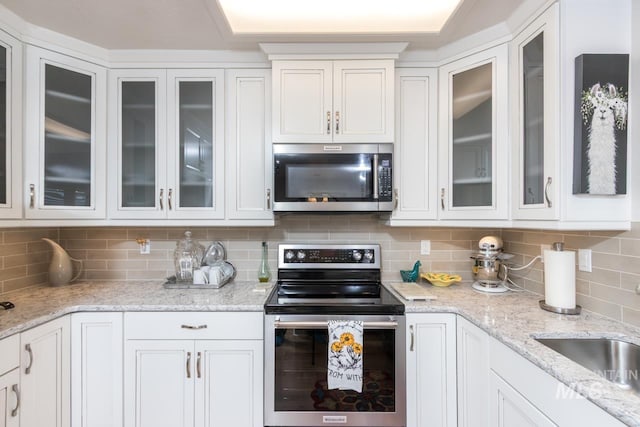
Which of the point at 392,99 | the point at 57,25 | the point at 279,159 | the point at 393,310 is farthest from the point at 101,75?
the point at 393,310

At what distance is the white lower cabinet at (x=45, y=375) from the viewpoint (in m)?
1.36

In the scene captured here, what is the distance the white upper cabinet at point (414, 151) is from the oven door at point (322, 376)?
0.74 m

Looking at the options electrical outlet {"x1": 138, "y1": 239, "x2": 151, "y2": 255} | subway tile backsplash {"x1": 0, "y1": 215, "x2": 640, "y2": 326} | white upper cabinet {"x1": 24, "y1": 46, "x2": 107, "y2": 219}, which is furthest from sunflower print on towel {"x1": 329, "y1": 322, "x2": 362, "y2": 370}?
white upper cabinet {"x1": 24, "y1": 46, "x2": 107, "y2": 219}

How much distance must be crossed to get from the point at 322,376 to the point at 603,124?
5.71ft

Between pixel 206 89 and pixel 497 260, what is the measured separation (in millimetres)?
2205

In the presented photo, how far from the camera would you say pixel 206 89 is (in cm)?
197

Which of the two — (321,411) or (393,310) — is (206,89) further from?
(321,411)

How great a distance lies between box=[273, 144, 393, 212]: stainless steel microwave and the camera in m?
1.84

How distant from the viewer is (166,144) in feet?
6.40

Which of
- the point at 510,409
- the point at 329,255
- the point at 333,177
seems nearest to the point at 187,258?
the point at 329,255

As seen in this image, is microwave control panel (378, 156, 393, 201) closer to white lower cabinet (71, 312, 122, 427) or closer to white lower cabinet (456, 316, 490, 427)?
white lower cabinet (456, 316, 490, 427)

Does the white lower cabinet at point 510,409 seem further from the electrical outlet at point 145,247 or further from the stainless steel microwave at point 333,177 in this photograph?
the electrical outlet at point 145,247

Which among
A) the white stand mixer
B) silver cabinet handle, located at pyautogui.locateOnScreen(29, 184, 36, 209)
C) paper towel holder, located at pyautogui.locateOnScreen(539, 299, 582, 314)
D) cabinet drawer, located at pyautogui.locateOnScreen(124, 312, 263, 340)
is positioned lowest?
cabinet drawer, located at pyautogui.locateOnScreen(124, 312, 263, 340)

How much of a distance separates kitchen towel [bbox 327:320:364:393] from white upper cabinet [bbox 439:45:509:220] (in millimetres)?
955
